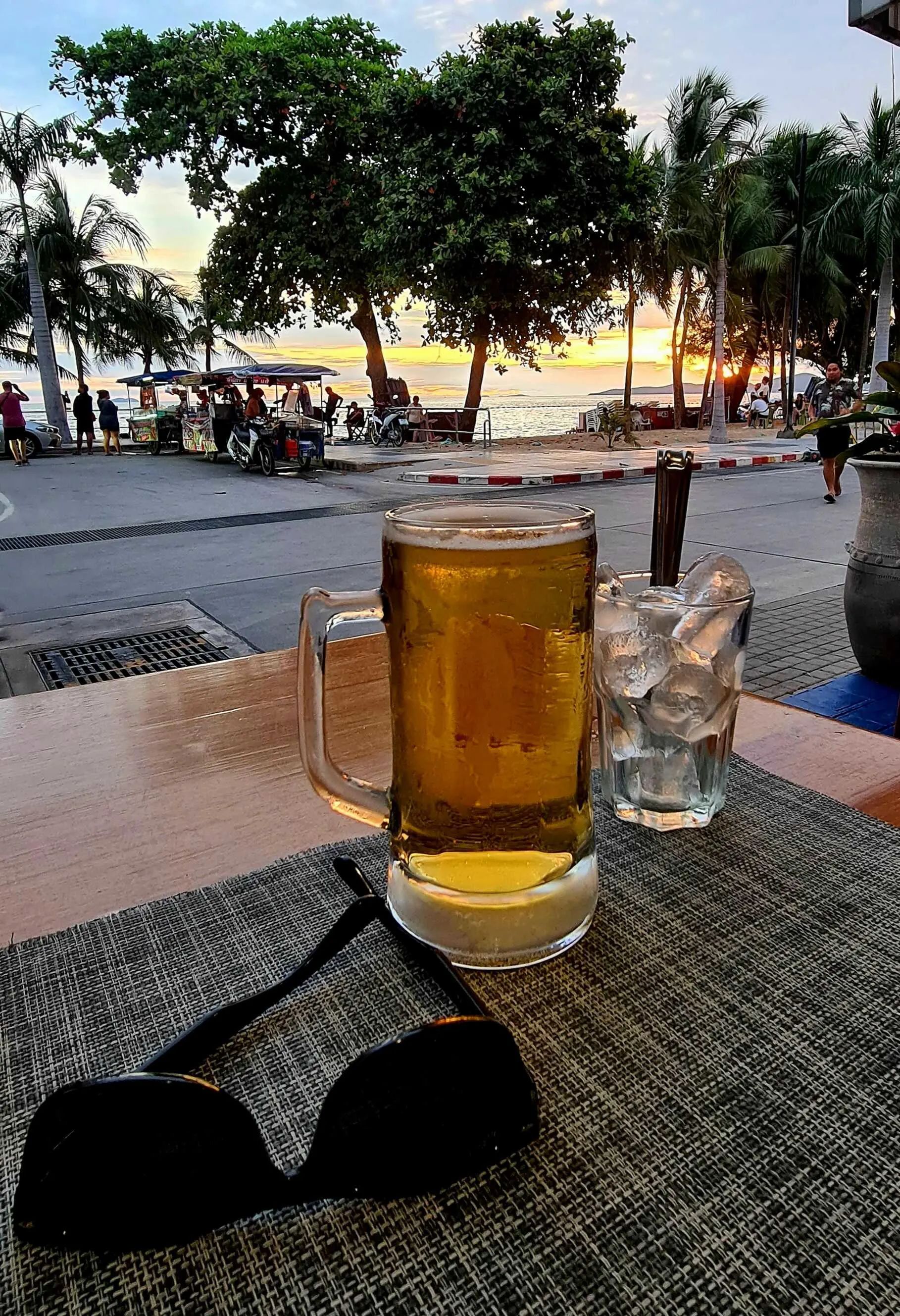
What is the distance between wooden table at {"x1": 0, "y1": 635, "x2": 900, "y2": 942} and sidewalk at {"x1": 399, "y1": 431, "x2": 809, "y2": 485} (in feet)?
31.3

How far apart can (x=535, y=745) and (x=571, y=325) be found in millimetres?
17848

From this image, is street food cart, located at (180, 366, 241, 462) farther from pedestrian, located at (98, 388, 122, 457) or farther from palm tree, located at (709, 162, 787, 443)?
palm tree, located at (709, 162, 787, 443)

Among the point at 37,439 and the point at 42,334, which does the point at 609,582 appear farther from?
the point at 42,334

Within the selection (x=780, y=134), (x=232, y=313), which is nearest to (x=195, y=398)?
(x=232, y=313)

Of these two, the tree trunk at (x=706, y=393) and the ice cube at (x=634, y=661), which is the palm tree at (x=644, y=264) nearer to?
the tree trunk at (x=706, y=393)

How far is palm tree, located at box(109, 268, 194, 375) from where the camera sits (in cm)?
2241

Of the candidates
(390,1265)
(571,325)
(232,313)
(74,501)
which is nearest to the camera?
(390,1265)

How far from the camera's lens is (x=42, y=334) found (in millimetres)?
18047

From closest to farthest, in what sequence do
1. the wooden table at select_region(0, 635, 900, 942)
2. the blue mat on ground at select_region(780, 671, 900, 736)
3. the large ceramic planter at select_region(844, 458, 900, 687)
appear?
the wooden table at select_region(0, 635, 900, 942), the blue mat on ground at select_region(780, 671, 900, 736), the large ceramic planter at select_region(844, 458, 900, 687)

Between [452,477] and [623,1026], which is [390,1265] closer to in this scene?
[623,1026]

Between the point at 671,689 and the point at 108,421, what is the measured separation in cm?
1988

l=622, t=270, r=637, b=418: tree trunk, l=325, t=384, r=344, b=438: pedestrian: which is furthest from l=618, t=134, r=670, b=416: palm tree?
l=325, t=384, r=344, b=438: pedestrian

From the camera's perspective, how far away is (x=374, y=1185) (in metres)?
0.39

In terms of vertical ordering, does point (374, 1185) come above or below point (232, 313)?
below
